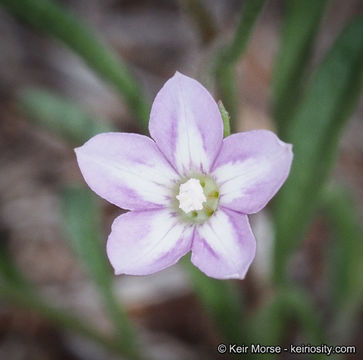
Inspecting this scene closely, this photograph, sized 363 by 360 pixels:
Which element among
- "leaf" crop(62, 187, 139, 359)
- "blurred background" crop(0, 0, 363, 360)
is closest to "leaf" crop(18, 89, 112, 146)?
"blurred background" crop(0, 0, 363, 360)

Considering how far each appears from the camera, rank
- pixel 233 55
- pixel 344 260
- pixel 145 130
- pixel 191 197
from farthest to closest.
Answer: pixel 344 260, pixel 145 130, pixel 233 55, pixel 191 197

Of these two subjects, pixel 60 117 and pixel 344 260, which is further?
pixel 344 260

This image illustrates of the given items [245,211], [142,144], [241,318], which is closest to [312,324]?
[241,318]

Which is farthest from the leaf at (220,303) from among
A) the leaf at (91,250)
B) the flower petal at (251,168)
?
the flower petal at (251,168)

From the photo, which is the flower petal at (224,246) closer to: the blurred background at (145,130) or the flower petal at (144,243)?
the flower petal at (144,243)

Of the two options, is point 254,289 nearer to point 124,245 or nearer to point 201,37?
point 201,37

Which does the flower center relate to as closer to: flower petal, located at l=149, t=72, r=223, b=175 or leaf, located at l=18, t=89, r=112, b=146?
flower petal, located at l=149, t=72, r=223, b=175

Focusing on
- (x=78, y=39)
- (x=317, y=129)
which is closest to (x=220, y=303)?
(x=317, y=129)

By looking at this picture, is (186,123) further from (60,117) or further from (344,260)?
(344,260)
